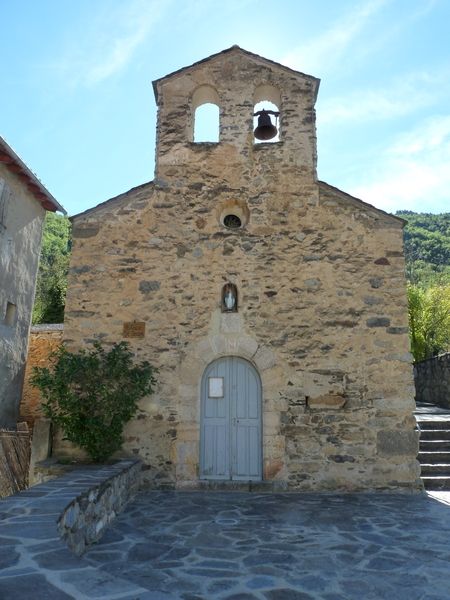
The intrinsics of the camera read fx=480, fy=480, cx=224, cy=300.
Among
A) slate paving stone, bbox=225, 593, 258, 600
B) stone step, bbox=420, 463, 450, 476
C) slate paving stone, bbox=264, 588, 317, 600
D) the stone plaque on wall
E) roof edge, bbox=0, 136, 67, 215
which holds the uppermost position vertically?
roof edge, bbox=0, 136, 67, 215

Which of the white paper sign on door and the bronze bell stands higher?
the bronze bell

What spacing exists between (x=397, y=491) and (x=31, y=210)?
10566 millimetres

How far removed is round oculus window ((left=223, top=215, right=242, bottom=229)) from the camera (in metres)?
8.16

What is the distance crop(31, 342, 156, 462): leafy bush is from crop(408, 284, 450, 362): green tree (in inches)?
740

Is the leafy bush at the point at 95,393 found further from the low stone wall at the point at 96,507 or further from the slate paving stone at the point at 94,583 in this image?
the slate paving stone at the point at 94,583

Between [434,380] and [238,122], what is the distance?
9.77m

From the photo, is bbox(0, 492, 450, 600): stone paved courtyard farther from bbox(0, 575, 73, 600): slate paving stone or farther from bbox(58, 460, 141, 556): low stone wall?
bbox(58, 460, 141, 556): low stone wall

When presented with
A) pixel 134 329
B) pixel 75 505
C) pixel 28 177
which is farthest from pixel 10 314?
pixel 75 505

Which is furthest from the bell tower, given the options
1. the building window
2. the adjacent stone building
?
the building window

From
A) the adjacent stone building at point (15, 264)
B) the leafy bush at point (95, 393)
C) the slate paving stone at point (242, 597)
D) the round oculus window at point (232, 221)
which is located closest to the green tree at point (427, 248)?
the adjacent stone building at point (15, 264)

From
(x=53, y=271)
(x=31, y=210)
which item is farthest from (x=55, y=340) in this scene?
(x=53, y=271)

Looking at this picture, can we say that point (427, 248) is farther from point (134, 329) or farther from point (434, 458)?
point (134, 329)

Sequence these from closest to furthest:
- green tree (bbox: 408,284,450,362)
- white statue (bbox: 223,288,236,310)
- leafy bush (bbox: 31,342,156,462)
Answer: leafy bush (bbox: 31,342,156,462) < white statue (bbox: 223,288,236,310) < green tree (bbox: 408,284,450,362)

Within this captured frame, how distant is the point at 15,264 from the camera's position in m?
11.6
